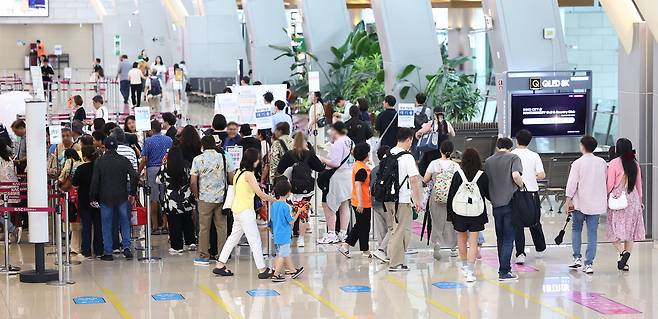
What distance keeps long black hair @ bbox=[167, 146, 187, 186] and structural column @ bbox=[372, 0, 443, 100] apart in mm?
11736

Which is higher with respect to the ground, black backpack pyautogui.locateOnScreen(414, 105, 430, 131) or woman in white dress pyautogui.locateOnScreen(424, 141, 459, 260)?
black backpack pyautogui.locateOnScreen(414, 105, 430, 131)

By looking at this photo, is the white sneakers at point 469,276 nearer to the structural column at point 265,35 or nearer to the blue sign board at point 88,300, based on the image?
the blue sign board at point 88,300

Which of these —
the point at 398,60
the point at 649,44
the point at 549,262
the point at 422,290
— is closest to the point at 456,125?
the point at 398,60

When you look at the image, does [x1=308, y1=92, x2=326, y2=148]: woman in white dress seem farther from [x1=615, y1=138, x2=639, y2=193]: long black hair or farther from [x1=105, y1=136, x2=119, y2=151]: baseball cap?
[x1=615, y1=138, x2=639, y2=193]: long black hair

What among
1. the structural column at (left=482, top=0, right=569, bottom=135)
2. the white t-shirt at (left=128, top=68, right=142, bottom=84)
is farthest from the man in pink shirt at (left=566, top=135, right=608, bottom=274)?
the white t-shirt at (left=128, top=68, right=142, bottom=84)

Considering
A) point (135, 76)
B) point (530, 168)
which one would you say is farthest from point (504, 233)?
point (135, 76)

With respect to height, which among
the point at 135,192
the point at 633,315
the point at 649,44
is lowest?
the point at 633,315

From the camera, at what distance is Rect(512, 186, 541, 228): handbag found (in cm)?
1216

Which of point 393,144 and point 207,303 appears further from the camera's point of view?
point 393,144

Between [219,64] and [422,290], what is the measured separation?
3000 cm

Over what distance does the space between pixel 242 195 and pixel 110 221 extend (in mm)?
2067

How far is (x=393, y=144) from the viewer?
18.1 meters

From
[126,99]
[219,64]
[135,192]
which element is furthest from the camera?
[219,64]

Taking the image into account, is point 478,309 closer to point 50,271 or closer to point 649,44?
point 50,271
